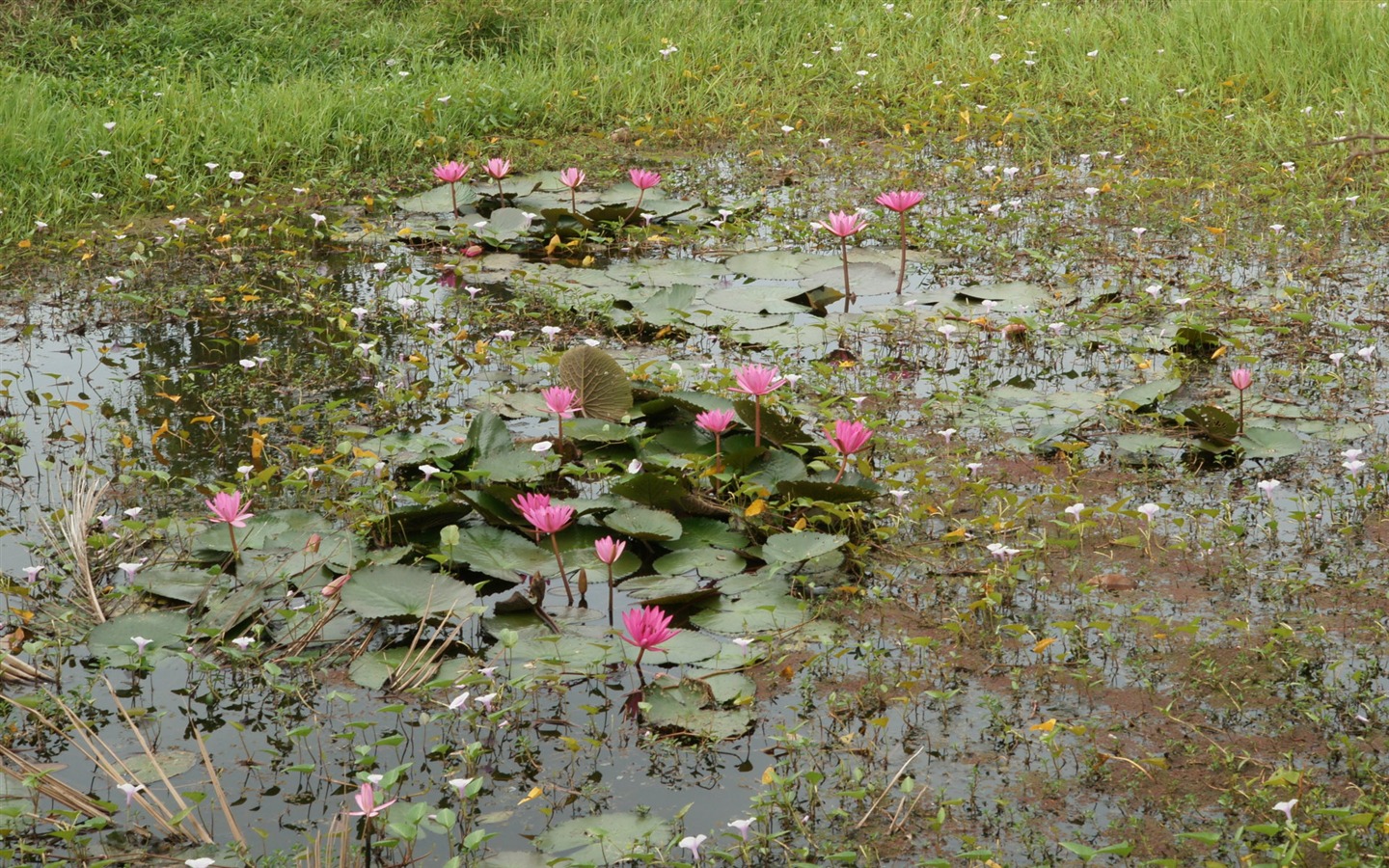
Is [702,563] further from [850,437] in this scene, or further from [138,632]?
[138,632]

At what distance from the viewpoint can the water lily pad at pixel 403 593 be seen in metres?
2.76

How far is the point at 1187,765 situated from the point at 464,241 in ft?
12.2

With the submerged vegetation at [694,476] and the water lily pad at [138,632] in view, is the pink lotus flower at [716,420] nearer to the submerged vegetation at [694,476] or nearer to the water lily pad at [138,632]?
the submerged vegetation at [694,476]

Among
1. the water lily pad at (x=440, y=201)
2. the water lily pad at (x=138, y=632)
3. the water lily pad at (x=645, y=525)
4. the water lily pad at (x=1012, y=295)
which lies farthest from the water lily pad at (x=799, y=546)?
the water lily pad at (x=440, y=201)

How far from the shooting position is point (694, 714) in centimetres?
250

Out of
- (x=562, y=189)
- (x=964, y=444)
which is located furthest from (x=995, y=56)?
(x=964, y=444)

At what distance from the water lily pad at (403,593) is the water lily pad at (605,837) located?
2.20 ft

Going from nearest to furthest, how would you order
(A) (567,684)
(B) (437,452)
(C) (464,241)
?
1. (A) (567,684)
2. (B) (437,452)
3. (C) (464,241)

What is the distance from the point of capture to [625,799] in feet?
7.61

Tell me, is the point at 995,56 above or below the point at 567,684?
above

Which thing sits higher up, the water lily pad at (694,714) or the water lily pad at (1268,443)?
the water lily pad at (1268,443)

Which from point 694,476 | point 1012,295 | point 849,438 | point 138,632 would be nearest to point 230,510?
point 138,632

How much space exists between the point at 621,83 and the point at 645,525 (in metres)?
4.54

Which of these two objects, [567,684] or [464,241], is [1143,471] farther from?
[464,241]
